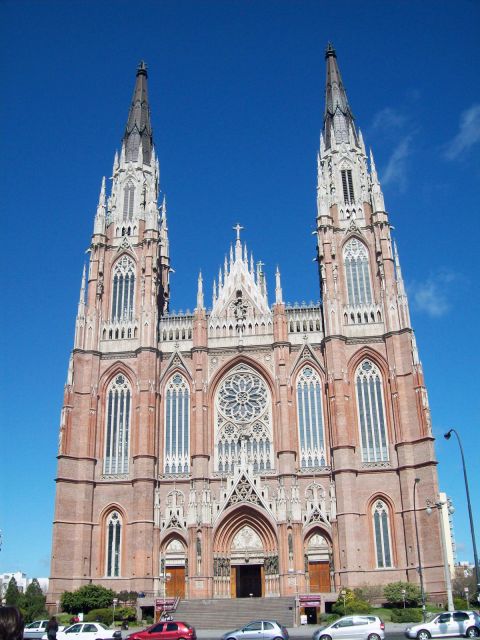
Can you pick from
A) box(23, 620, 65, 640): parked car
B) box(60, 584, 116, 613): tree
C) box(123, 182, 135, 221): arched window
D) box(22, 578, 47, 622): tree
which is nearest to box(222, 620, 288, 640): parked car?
box(23, 620, 65, 640): parked car

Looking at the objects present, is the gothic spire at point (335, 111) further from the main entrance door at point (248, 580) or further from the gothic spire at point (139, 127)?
the main entrance door at point (248, 580)

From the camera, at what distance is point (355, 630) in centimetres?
2744

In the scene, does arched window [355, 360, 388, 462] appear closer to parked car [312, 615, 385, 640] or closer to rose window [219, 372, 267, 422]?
rose window [219, 372, 267, 422]

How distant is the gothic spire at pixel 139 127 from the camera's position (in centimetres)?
6309

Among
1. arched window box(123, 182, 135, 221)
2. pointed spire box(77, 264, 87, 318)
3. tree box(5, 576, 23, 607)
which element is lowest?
tree box(5, 576, 23, 607)

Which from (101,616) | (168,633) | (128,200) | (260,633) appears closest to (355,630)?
(260,633)

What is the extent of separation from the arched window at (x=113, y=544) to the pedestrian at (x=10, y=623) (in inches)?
1734

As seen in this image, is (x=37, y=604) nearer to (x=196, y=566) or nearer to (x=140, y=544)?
(x=140, y=544)

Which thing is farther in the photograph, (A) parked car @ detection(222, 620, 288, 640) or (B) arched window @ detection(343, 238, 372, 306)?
(B) arched window @ detection(343, 238, 372, 306)

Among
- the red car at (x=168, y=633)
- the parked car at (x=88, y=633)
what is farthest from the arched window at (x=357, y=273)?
the parked car at (x=88, y=633)

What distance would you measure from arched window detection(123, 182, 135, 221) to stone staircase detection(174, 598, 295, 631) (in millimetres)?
32629

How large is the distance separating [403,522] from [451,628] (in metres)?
17.3

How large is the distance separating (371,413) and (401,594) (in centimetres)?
1304

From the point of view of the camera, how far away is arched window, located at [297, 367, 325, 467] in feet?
162
